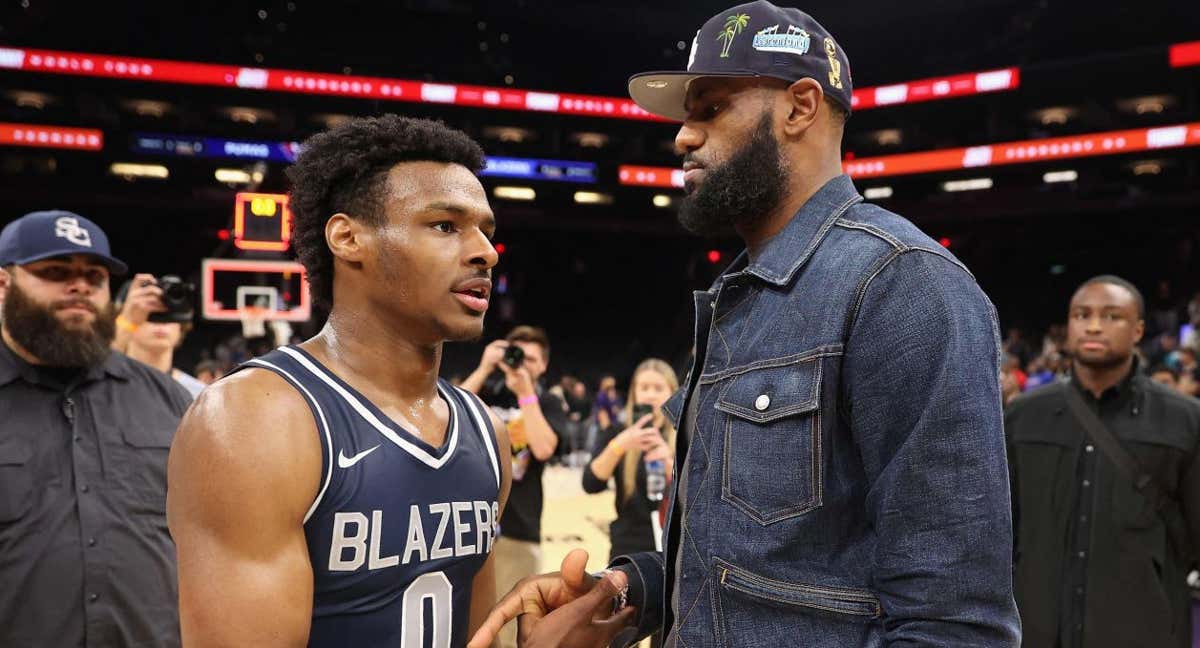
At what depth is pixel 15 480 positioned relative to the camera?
2.67m

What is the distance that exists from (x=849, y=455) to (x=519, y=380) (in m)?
3.57

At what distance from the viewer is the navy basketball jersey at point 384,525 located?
1636 mm

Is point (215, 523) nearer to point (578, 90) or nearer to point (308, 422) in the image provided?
point (308, 422)

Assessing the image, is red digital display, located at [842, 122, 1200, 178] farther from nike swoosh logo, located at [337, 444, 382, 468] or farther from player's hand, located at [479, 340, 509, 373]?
nike swoosh logo, located at [337, 444, 382, 468]

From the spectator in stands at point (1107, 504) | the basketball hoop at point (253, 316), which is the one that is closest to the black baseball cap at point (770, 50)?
the spectator in stands at point (1107, 504)

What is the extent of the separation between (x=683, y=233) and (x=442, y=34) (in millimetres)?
6962

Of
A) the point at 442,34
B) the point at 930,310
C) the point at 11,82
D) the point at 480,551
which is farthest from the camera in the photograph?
the point at 442,34

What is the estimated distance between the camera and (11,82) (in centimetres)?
1622

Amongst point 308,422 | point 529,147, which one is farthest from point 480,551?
point 529,147

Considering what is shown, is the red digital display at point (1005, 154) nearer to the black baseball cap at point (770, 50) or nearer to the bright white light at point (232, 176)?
the bright white light at point (232, 176)

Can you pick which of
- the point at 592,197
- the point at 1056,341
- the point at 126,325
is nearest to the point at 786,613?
the point at 126,325

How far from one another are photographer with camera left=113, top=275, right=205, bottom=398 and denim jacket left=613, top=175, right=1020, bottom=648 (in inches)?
122

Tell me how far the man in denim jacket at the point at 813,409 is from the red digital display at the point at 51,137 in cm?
1648

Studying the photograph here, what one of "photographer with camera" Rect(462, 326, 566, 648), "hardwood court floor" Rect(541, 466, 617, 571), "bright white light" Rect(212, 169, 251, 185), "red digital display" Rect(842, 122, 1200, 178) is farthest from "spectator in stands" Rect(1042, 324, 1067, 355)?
"bright white light" Rect(212, 169, 251, 185)
